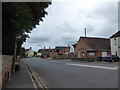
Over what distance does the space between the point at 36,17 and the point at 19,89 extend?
7.18 meters

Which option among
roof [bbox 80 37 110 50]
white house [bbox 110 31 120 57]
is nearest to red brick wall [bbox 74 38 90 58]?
roof [bbox 80 37 110 50]

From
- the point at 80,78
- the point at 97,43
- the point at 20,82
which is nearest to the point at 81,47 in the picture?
the point at 97,43

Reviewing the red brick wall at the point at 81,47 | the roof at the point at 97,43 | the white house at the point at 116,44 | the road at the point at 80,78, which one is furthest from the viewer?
the red brick wall at the point at 81,47

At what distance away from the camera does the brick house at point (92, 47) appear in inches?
2090

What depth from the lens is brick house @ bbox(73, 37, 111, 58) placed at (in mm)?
53094

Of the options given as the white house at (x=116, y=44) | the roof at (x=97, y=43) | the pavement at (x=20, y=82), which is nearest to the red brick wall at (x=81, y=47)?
the roof at (x=97, y=43)

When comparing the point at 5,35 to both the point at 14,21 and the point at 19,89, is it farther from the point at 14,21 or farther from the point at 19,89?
the point at 19,89

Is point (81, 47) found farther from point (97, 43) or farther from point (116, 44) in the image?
point (116, 44)

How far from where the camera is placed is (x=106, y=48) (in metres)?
55.8

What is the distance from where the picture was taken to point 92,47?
54.0 metres

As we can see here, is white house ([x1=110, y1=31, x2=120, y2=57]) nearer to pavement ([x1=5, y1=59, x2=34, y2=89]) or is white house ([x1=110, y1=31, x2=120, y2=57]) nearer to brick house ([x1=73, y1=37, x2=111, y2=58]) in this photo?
brick house ([x1=73, y1=37, x2=111, y2=58])

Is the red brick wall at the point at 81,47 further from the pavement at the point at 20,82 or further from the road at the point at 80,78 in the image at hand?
the pavement at the point at 20,82

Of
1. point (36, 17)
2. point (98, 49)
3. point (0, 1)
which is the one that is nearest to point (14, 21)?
point (0, 1)

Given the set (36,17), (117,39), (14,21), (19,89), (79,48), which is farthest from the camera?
(79,48)
